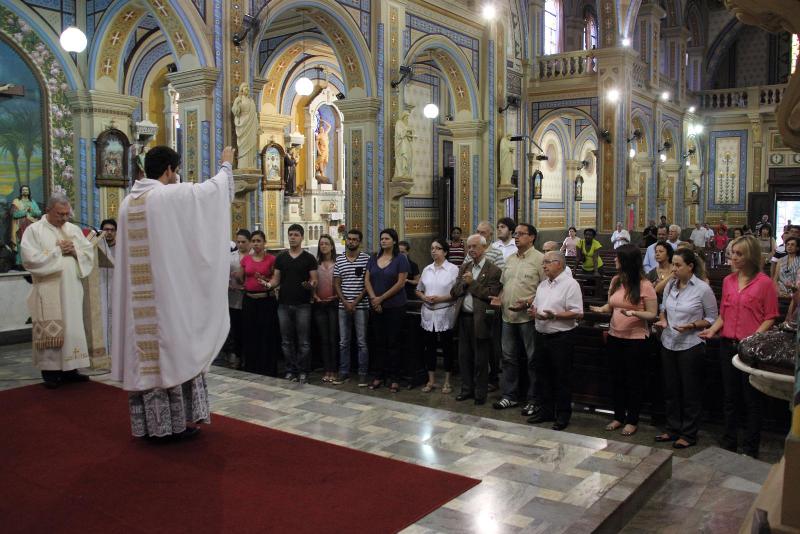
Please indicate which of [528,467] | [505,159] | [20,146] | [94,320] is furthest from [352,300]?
[505,159]

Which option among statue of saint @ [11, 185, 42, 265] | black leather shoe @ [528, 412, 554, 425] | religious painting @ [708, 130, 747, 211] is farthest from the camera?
religious painting @ [708, 130, 747, 211]

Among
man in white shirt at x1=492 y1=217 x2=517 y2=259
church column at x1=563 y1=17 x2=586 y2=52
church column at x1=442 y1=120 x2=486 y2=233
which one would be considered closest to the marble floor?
man in white shirt at x1=492 y1=217 x2=517 y2=259

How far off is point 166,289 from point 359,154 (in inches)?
384

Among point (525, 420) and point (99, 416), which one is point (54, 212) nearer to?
point (99, 416)

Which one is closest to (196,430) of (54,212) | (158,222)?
(158,222)

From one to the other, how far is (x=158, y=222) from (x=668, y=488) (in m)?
3.51

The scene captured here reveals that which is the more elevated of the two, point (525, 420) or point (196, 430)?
point (196, 430)

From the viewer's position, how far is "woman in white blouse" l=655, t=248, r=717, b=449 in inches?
226

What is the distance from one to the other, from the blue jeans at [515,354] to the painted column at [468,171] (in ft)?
33.2

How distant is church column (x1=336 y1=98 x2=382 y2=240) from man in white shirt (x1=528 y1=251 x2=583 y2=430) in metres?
7.98

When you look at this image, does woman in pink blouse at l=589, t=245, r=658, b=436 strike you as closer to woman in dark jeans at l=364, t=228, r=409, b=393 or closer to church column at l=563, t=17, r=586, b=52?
woman in dark jeans at l=364, t=228, r=409, b=393

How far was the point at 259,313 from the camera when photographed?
7.71 meters

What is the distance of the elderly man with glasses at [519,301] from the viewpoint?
21.3 feet

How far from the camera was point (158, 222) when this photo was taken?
4406mm
